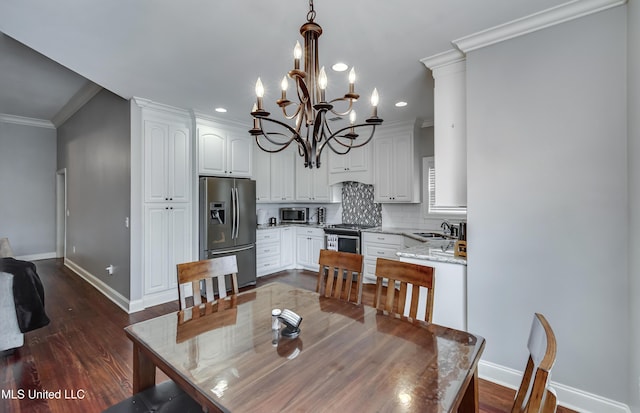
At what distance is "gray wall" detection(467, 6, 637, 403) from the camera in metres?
1.76

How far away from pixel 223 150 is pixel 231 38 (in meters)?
2.42

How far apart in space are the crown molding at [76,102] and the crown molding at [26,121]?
0.60 feet

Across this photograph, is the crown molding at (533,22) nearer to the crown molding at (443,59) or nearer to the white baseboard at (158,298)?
the crown molding at (443,59)

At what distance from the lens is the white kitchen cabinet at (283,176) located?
18.1ft

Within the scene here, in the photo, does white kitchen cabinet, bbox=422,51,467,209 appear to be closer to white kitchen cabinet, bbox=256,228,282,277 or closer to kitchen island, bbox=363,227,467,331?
kitchen island, bbox=363,227,467,331

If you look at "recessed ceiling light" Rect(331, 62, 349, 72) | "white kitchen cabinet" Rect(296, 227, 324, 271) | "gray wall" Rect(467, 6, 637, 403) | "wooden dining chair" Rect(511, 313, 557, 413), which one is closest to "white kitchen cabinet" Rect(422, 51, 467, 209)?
"gray wall" Rect(467, 6, 637, 403)

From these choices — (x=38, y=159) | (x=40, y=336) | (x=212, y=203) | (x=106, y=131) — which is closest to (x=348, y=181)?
(x=212, y=203)

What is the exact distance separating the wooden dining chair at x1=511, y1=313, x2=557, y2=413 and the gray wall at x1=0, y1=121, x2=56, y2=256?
832 cm

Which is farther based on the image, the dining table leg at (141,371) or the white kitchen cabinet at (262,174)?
the white kitchen cabinet at (262,174)

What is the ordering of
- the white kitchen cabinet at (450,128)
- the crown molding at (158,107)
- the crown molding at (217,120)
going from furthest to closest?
the crown molding at (217,120), the crown molding at (158,107), the white kitchen cabinet at (450,128)

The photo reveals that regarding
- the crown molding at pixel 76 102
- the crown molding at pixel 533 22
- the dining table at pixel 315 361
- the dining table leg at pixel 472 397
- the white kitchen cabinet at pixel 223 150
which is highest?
the crown molding at pixel 76 102

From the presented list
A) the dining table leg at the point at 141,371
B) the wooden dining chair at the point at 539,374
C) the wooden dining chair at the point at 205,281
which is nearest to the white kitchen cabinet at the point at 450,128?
the wooden dining chair at the point at 539,374

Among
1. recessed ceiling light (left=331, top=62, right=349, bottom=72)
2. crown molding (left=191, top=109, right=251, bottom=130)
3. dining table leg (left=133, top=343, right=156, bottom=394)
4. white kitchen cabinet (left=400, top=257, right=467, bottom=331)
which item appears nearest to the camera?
dining table leg (left=133, top=343, right=156, bottom=394)

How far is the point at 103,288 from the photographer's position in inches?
167
